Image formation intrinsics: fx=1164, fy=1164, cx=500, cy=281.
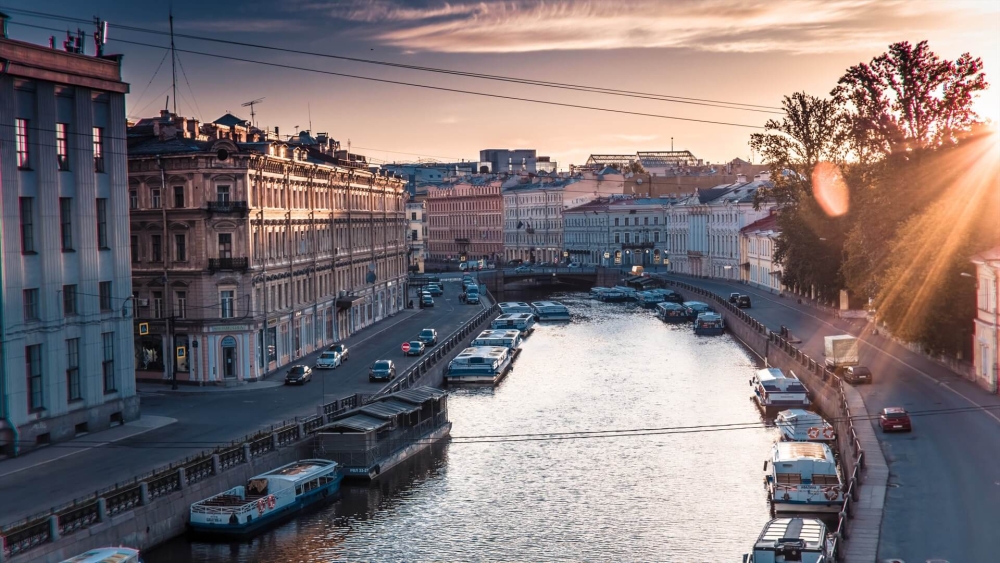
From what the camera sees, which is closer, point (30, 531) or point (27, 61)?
point (30, 531)

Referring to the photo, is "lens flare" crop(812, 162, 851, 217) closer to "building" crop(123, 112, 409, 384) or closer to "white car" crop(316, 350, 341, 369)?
"white car" crop(316, 350, 341, 369)

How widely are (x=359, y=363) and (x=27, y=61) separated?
94.3ft

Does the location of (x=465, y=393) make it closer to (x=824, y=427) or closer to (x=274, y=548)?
(x=824, y=427)

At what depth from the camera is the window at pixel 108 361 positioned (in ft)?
149

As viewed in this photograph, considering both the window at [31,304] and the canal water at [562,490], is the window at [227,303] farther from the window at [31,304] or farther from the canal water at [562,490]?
the window at [31,304]

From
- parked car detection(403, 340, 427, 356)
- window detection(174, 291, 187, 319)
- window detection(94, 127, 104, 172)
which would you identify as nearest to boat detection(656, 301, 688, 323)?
parked car detection(403, 340, 427, 356)

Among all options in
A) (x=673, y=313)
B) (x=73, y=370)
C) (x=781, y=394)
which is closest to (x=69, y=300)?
(x=73, y=370)

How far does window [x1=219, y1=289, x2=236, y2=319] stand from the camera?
5766 cm

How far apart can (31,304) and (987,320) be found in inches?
1545

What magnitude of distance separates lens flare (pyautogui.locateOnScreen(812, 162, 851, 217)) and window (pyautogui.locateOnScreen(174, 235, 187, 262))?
44193mm

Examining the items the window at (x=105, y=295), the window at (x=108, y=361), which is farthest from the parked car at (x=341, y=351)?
the window at (x=105, y=295)

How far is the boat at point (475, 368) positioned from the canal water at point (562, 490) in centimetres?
118

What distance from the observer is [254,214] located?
59156 millimetres

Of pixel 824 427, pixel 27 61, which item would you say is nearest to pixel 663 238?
pixel 824 427
